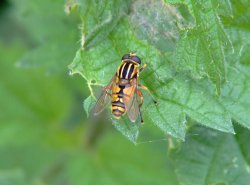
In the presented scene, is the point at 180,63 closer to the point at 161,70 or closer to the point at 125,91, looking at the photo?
the point at 161,70

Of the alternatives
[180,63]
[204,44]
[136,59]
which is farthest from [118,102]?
[204,44]

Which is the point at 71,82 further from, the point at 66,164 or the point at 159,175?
the point at 159,175

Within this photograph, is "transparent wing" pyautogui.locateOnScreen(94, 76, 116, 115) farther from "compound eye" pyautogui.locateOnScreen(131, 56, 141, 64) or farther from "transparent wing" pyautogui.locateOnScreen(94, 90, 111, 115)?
"compound eye" pyautogui.locateOnScreen(131, 56, 141, 64)

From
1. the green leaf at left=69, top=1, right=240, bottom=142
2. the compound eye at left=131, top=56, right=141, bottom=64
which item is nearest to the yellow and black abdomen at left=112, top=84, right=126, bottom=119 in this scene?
the green leaf at left=69, top=1, right=240, bottom=142

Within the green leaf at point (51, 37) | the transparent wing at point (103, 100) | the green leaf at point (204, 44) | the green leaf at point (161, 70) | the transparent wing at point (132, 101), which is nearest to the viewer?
the green leaf at point (204, 44)

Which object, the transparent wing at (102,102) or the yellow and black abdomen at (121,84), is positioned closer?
the yellow and black abdomen at (121,84)

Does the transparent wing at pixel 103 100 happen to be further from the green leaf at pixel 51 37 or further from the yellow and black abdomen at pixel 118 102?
the green leaf at pixel 51 37

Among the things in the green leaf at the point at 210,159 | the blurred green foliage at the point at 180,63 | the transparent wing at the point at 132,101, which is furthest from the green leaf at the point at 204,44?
the green leaf at the point at 210,159
